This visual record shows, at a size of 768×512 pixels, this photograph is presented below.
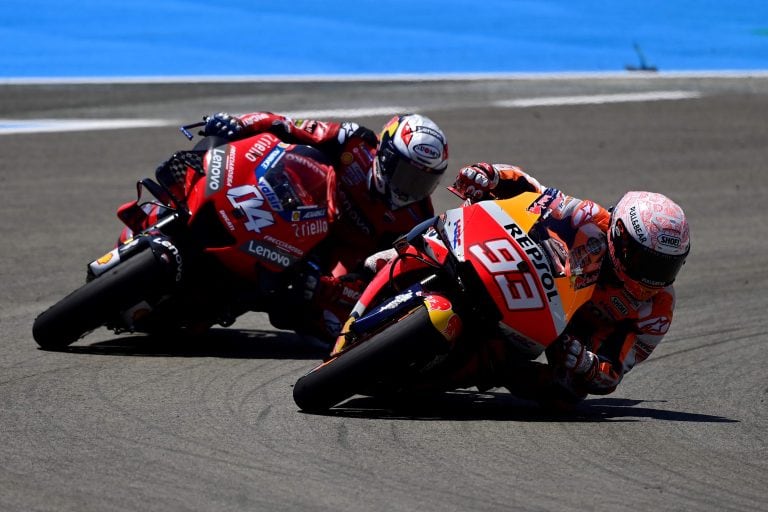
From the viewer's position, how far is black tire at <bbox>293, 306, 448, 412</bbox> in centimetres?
608

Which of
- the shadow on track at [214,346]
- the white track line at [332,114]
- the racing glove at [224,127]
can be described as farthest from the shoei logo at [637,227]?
the white track line at [332,114]

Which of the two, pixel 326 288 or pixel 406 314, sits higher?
pixel 406 314

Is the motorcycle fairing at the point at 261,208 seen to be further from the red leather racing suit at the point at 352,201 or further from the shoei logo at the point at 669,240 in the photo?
the shoei logo at the point at 669,240

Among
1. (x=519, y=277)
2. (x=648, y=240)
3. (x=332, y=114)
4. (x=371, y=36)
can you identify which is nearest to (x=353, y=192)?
(x=519, y=277)

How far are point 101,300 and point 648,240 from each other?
10.3 ft

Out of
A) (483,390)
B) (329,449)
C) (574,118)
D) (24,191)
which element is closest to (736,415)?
(483,390)

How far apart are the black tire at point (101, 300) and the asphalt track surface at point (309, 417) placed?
14cm

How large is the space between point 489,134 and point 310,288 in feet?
28.2

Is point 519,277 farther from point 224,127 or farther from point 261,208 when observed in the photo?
point 224,127

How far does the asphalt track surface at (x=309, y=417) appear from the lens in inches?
199

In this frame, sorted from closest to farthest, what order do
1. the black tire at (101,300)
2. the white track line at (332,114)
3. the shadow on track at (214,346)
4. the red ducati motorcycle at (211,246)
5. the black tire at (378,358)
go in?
1. the black tire at (378,358)
2. the black tire at (101,300)
3. the red ducati motorcycle at (211,246)
4. the shadow on track at (214,346)
5. the white track line at (332,114)

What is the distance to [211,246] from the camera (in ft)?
26.6

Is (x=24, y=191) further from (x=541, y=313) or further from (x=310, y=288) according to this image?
(x=541, y=313)

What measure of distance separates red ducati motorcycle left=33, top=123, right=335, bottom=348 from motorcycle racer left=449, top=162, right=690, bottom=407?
1.73 metres
